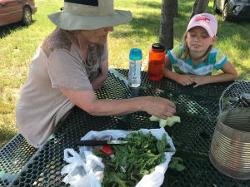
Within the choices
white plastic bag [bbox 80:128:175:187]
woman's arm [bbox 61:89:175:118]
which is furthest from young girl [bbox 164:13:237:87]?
white plastic bag [bbox 80:128:175:187]

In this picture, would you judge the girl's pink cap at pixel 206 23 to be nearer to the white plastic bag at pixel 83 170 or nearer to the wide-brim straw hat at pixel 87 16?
the wide-brim straw hat at pixel 87 16

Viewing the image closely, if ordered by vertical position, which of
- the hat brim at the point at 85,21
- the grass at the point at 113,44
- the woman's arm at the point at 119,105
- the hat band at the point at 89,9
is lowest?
the grass at the point at 113,44

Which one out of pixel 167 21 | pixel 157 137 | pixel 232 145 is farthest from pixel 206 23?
pixel 167 21

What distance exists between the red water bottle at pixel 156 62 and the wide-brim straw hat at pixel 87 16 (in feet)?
2.05

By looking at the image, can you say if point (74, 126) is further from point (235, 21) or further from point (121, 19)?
point (235, 21)

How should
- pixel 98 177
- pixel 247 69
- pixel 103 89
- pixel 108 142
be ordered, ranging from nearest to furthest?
pixel 98 177
pixel 108 142
pixel 103 89
pixel 247 69

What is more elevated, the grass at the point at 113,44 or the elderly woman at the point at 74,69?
the elderly woman at the point at 74,69

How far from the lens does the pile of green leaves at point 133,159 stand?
1664 millimetres

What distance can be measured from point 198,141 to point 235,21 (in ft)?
30.0

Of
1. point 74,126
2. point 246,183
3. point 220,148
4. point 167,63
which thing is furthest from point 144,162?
point 167,63

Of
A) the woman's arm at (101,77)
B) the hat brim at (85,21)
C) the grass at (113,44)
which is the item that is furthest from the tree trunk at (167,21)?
the hat brim at (85,21)

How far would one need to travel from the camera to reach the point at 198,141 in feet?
6.82

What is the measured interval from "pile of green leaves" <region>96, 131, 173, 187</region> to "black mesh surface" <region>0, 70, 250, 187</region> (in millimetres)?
105

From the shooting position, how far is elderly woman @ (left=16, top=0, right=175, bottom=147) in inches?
86.0
